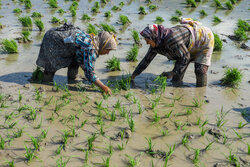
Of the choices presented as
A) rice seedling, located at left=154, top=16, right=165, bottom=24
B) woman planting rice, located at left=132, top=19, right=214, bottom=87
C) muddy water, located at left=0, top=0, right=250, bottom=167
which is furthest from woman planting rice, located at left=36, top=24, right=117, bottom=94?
rice seedling, located at left=154, top=16, right=165, bottom=24

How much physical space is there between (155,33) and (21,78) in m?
2.54

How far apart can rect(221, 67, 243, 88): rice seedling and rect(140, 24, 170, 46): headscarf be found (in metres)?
1.45

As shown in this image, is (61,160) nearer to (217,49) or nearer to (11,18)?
(217,49)

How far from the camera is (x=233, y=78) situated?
4.12m

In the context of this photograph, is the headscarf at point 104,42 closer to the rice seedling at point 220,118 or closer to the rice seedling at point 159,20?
the rice seedling at point 220,118

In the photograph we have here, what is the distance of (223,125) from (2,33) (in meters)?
6.62

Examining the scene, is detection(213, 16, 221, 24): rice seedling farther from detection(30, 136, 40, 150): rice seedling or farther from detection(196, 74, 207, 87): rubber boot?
detection(30, 136, 40, 150): rice seedling

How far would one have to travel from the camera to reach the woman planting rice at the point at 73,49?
3518 millimetres

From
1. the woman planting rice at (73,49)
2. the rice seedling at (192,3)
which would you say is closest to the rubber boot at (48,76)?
the woman planting rice at (73,49)

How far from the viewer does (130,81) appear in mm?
4262

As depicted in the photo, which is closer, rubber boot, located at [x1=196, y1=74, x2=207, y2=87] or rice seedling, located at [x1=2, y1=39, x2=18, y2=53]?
rubber boot, located at [x1=196, y1=74, x2=207, y2=87]

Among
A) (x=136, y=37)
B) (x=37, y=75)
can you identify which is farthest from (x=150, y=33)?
(x=136, y=37)

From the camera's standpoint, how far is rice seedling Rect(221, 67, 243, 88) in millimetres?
4082

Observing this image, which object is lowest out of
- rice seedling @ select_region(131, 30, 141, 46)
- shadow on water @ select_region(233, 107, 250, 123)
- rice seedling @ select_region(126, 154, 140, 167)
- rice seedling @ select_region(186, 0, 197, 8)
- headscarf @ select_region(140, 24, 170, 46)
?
rice seedling @ select_region(126, 154, 140, 167)
